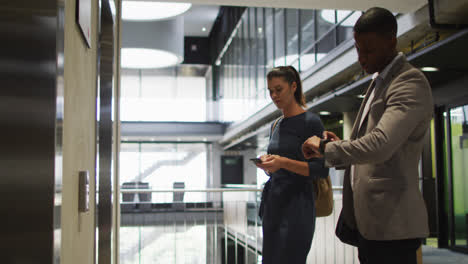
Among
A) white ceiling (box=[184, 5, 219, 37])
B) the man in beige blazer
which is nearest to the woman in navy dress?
the man in beige blazer

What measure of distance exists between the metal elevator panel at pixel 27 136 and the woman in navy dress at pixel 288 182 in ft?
3.42

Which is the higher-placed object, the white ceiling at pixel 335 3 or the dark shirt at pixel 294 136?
the white ceiling at pixel 335 3

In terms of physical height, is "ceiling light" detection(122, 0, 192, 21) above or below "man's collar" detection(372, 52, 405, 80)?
above

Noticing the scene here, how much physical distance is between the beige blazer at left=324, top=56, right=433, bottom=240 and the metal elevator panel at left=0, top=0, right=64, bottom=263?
2.61 ft

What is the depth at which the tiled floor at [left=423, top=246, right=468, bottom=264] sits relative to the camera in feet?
20.1

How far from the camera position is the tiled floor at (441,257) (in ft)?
20.1

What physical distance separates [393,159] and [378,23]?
1.34 feet

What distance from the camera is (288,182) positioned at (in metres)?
2.00

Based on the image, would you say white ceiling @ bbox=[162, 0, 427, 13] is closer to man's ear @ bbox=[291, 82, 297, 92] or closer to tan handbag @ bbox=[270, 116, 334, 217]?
man's ear @ bbox=[291, 82, 297, 92]

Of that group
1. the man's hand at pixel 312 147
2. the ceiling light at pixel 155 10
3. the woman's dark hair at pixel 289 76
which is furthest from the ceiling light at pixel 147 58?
the man's hand at pixel 312 147

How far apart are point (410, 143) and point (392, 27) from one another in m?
0.35

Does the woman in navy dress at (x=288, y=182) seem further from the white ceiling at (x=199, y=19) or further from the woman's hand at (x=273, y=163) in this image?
the white ceiling at (x=199, y=19)

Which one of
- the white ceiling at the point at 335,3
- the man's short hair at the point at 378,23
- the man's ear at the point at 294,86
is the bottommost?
the man's ear at the point at 294,86

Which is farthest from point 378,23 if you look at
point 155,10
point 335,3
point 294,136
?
point 155,10
